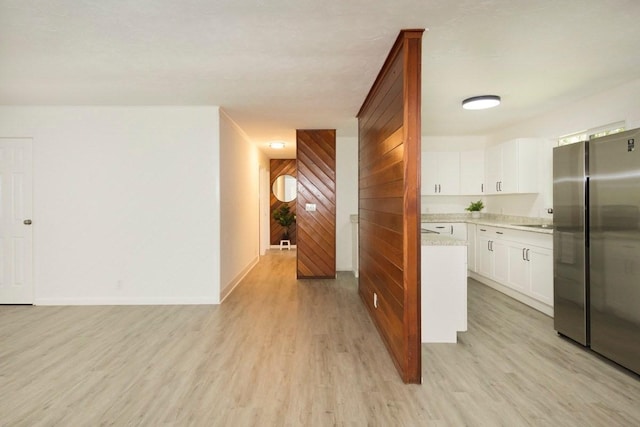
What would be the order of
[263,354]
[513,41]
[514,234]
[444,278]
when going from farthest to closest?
[514,234] < [444,278] < [263,354] < [513,41]

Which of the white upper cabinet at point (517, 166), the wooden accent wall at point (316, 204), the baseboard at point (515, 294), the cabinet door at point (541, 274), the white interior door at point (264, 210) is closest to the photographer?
the cabinet door at point (541, 274)

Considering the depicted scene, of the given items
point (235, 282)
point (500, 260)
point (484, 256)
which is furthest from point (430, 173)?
point (235, 282)

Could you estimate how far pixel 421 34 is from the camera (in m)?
2.38

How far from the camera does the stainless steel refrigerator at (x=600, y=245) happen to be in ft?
8.13

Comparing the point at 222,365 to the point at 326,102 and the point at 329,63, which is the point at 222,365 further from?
the point at 326,102

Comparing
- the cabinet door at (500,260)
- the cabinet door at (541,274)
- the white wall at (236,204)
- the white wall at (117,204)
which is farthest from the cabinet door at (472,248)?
the white wall at (117,204)

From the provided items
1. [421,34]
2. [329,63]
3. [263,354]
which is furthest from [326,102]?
[263,354]

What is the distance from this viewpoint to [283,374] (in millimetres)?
2516

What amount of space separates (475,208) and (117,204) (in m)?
5.82

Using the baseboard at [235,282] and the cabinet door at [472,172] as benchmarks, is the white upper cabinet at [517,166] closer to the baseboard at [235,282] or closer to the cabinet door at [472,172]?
the cabinet door at [472,172]

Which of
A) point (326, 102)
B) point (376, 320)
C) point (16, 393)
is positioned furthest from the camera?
point (326, 102)

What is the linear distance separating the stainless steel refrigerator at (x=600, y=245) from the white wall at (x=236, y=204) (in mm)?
3865

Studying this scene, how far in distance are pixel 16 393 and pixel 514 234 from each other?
5.27 meters

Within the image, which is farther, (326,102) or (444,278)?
(326,102)
